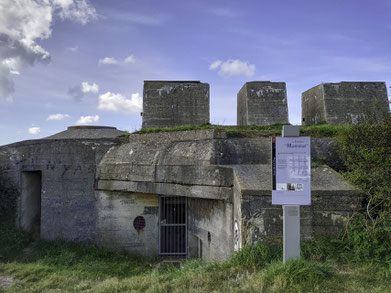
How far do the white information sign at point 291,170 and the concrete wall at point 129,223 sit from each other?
176 inches

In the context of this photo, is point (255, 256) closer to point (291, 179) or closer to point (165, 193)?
point (291, 179)

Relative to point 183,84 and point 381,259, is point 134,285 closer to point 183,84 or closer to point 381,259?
point 381,259

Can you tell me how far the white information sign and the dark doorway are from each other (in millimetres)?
7325

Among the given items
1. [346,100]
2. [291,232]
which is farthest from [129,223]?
[346,100]

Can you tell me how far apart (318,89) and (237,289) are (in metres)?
6.00

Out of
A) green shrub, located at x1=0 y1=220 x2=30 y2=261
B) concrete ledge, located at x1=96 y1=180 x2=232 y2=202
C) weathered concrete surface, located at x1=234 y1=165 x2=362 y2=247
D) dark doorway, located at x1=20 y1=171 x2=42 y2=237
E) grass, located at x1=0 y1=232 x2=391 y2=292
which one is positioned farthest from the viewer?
dark doorway, located at x1=20 y1=171 x2=42 y2=237

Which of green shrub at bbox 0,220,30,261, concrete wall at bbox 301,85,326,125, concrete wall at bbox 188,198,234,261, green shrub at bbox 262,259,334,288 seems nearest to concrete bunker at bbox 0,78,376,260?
concrete wall at bbox 188,198,234,261

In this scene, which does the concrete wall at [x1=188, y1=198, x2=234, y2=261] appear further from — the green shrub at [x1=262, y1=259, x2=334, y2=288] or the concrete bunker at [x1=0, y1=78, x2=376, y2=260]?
the green shrub at [x1=262, y1=259, x2=334, y2=288]

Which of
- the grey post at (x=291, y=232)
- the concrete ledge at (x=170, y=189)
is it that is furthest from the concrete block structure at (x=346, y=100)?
the grey post at (x=291, y=232)

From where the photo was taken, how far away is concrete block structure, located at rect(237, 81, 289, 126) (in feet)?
23.1

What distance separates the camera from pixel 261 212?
3.96 m

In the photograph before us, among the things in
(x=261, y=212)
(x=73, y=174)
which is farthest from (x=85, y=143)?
(x=261, y=212)

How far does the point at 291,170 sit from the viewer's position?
317 cm

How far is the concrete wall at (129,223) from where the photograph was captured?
708 centimetres
